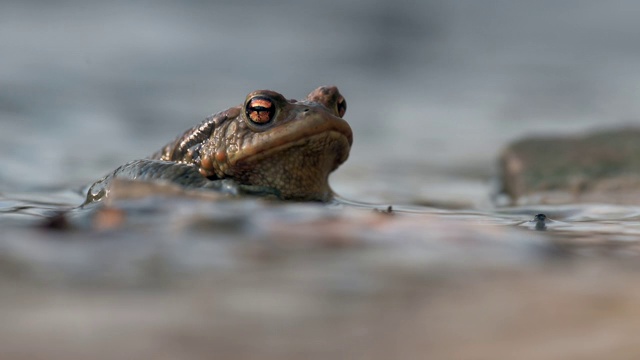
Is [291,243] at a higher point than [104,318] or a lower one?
higher

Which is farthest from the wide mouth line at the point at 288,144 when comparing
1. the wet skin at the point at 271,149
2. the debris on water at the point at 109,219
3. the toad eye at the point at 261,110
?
the debris on water at the point at 109,219

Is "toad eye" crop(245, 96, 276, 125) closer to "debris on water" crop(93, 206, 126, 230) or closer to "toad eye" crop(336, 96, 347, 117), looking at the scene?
"toad eye" crop(336, 96, 347, 117)

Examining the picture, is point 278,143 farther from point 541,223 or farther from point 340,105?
point 541,223

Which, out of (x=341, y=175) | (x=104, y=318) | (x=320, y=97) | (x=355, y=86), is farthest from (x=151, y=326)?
(x=355, y=86)

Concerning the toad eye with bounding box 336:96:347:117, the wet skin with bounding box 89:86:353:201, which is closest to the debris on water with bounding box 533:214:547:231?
the wet skin with bounding box 89:86:353:201

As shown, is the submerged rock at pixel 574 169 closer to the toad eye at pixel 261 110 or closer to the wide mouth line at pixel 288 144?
the wide mouth line at pixel 288 144

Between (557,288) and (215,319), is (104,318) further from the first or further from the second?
(557,288)

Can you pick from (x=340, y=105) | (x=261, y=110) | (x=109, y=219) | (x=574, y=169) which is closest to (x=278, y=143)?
(x=261, y=110)
